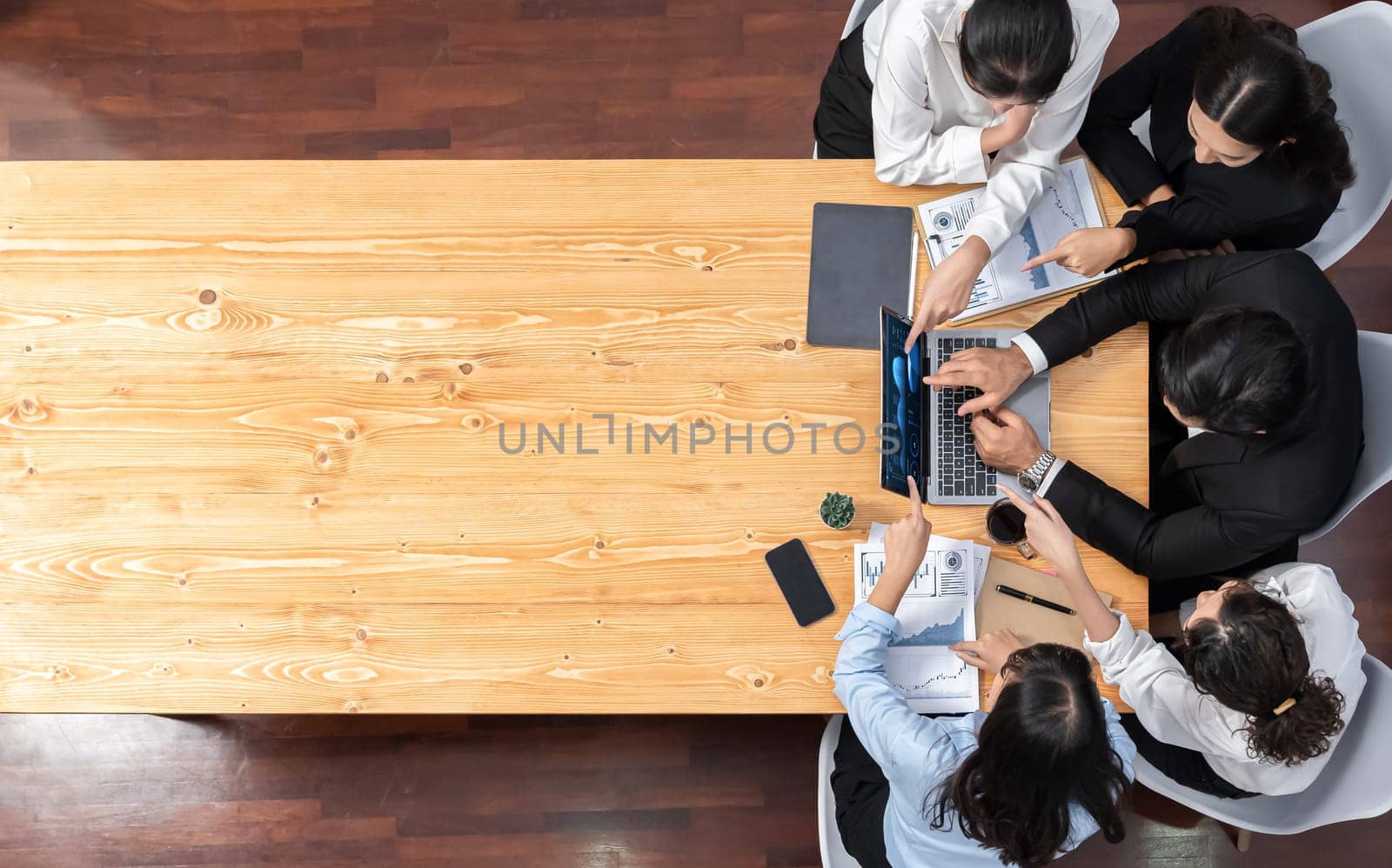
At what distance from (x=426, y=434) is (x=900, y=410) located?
2.85 ft

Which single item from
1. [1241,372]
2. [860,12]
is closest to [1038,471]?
[1241,372]

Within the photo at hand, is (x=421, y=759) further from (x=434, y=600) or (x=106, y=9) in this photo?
(x=106, y=9)

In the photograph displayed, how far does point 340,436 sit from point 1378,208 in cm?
203

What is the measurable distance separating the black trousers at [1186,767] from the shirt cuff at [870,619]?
64 centimetres

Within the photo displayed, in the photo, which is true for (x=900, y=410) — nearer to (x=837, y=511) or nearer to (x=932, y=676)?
(x=837, y=511)

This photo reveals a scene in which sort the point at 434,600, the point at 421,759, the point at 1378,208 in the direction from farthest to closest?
the point at 421,759 → the point at 1378,208 → the point at 434,600

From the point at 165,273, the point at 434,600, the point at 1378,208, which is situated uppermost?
the point at 1378,208

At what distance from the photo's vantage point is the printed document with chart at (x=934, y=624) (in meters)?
1.58

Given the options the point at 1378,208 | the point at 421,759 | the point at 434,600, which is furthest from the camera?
the point at 421,759

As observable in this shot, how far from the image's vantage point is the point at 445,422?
1651 mm

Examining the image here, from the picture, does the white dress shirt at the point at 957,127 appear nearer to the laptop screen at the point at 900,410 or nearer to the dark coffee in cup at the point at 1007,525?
the laptop screen at the point at 900,410

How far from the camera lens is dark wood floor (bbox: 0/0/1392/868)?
7.72ft

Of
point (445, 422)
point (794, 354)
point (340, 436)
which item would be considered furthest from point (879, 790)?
point (340, 436)

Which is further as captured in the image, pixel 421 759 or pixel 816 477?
pixel 421 759
